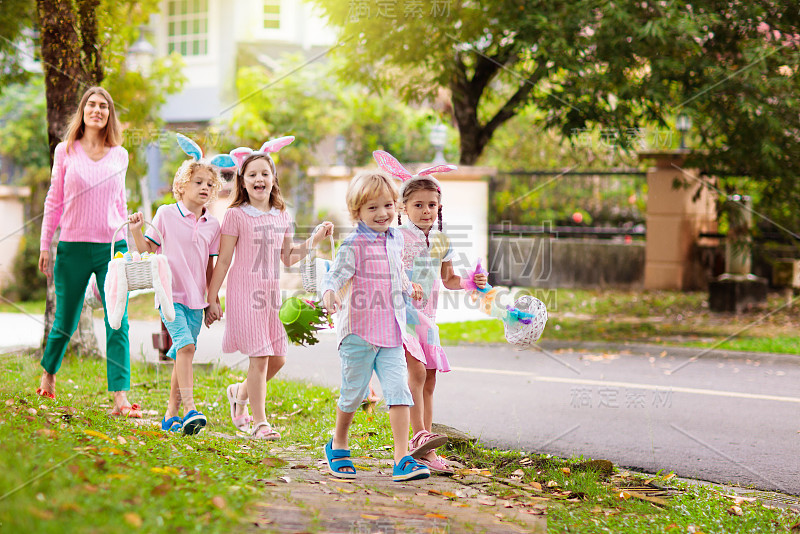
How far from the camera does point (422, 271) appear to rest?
4555mm

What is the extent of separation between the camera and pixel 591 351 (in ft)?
32.1

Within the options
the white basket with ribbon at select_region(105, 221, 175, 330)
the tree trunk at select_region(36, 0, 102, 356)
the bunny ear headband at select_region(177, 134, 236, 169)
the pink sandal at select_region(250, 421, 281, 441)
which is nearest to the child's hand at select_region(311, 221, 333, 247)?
the white basket with ribbon at select_region(105, 221, 175, 330)

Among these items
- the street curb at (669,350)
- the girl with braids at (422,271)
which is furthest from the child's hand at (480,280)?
the street curb at (669,350)

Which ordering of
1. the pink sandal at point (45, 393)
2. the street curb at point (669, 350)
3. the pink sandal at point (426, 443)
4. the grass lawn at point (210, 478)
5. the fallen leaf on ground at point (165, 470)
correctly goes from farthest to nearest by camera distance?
the street curb at point (669, 350) < the pink sandal at point (45, 393) < the pink sandal at point (426, 443) < the fallen leaf on ground at point (165, 470) < the grass lawn at point (210, 478)

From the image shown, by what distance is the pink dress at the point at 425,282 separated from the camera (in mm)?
4457

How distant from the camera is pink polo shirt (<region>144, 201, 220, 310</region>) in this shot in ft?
16.2

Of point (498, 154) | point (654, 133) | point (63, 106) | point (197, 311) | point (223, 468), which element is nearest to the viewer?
point (223, 468)

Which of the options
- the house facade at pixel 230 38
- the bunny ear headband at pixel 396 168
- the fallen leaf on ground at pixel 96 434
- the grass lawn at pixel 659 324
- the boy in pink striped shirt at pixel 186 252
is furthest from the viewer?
the house facade at pixel 230 38

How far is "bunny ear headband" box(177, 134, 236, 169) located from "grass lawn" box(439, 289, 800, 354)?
218 inches

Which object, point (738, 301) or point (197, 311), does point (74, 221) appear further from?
point (738, 301)

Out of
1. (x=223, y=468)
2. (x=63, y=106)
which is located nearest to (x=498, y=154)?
(x=63, y=106)

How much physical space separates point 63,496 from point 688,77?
8988 millimetres

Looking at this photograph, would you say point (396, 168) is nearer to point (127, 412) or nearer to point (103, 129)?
point (103, 129)

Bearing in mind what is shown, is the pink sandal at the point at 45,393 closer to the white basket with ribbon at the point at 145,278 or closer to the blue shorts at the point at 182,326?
the blue shorts at the point at 182,326
